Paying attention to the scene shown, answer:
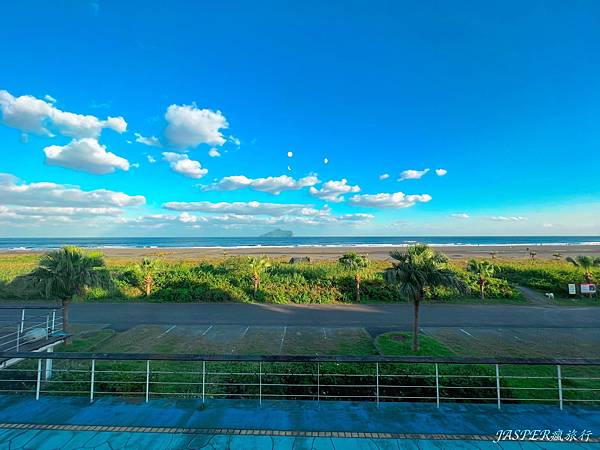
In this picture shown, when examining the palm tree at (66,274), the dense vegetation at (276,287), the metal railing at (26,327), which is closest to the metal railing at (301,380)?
the metal railing at (26,327)

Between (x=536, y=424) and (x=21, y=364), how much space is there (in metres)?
14.2

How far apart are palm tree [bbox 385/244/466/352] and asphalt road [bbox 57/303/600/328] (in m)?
4.93

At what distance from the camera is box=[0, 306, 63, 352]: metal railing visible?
973 centimetres

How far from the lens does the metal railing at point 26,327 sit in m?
9.73

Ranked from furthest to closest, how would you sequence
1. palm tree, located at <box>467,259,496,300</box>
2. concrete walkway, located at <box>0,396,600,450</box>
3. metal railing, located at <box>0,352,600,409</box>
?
1. palm tree, located at <box>467,259,496,300</box>
2. metal railing, located at <box>0,352,600,409</box>
3. concrete walkway, located at <box>0,396,600,450</box>

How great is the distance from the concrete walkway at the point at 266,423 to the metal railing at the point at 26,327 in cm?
547

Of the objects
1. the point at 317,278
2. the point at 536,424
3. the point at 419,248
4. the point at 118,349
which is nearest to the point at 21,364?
the point at 118,349

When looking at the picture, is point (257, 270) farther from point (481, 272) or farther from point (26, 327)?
point (481, 272)

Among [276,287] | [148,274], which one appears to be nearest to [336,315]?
[276,287]

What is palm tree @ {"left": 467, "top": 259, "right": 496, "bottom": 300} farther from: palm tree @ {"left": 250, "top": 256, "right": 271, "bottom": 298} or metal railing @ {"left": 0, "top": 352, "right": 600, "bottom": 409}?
palm tree @ {"left": 250, "top": 256, "right": 271, "bottom": 298}

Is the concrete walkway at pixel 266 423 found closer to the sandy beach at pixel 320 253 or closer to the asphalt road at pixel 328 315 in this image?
the asphalt road at pixel 328 315

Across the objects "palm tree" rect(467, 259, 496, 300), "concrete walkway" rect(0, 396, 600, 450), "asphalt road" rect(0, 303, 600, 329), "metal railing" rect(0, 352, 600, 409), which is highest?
"palm tree" rect(467, 259, 496, 300)

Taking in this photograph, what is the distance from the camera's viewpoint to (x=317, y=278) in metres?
24.1

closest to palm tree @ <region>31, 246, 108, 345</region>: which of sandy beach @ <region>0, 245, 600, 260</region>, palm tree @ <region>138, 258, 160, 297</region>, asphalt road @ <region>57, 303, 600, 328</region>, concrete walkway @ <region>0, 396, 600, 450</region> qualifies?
asphalt road @ <region>57, 303, 600, 328</region>
